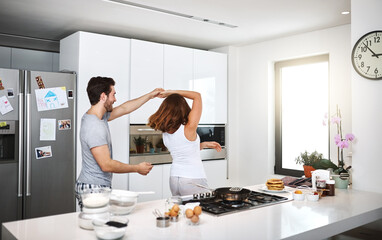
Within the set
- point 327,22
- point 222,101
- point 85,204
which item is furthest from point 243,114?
point 85,204

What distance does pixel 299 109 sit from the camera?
4539mm

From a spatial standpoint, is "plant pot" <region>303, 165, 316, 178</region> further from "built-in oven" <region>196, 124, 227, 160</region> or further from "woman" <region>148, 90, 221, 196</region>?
"built-in oven" <region>196, 124, 227, 160</region>

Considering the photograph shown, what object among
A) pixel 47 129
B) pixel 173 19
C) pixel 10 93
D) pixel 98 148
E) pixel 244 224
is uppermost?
pixel 173 19

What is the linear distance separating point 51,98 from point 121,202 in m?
2.23

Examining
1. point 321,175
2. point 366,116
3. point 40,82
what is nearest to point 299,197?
point 321,175

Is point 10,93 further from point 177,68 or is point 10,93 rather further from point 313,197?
point 313,197

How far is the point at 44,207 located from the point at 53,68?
208cm

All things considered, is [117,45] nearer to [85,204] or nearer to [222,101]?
[222,101]

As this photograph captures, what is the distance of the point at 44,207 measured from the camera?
3658 millimetres

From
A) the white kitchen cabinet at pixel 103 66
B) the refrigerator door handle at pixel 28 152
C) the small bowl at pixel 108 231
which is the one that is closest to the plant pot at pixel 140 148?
the white kitchen cabinet at pixel 103 66

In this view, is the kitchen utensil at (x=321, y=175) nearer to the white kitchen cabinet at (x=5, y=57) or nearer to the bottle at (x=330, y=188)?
the bottle at (x=330, y=188)

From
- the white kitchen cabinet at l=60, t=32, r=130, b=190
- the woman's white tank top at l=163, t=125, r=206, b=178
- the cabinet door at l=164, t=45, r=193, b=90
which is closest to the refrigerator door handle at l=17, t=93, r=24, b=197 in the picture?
the white kitchen cabinet at l=60, t=32, r=130, b=190

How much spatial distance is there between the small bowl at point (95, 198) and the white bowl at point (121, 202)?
0.10 meters

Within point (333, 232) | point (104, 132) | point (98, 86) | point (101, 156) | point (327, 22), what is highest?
point (327, 22)
